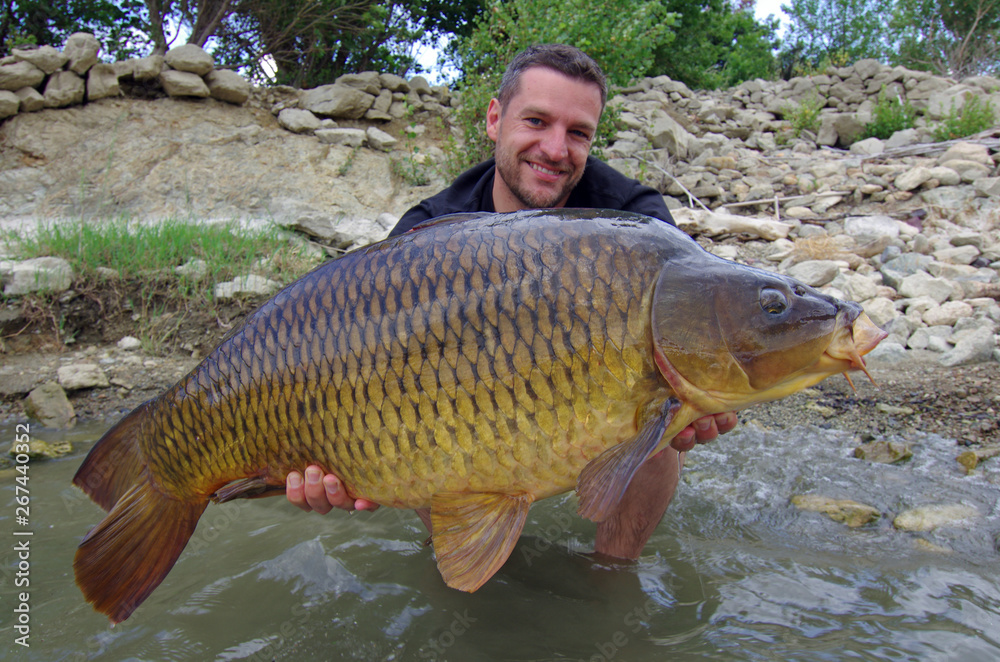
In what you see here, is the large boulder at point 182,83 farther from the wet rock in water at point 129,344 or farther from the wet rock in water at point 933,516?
the wet rock in water at point 933,516

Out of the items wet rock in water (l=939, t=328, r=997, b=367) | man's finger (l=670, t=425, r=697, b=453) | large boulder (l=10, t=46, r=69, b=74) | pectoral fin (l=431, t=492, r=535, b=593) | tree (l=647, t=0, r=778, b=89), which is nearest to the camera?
pectoral fin (l=431, t=492, r=535, b=593)

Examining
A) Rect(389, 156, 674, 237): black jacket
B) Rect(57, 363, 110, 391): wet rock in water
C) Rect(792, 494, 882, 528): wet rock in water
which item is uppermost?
Rect(389, 156, 674, 237): black jacket

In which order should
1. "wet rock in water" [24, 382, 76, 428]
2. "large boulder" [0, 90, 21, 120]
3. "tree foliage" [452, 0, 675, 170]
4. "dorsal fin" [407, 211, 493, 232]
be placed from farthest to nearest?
"large boulder" [0, 90, 21, 120]
"tree foliage" [452, 0, 675, 170]
"wet rock in water" [24, 382, 76, 428]
"dorsal fin" [407, 211, 493, 232]

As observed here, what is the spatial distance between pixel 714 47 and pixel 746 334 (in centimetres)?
1770

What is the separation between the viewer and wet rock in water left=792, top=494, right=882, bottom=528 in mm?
2289

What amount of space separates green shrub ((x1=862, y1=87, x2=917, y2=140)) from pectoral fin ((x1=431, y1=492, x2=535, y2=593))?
32.6 feet

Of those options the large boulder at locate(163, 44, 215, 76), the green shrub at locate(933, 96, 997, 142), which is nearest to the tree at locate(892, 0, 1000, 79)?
the green shrub at locate(933, 96, 997, 142)

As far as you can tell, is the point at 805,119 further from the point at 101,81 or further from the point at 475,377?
the point at 475,377

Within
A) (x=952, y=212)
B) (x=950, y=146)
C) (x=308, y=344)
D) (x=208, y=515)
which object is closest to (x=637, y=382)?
(x=308, y=344)

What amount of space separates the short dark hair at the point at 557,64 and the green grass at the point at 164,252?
241cm

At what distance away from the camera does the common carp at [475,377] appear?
1316 mm

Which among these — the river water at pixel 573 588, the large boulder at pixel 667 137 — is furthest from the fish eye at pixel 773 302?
the large boulder at pixel 667 137

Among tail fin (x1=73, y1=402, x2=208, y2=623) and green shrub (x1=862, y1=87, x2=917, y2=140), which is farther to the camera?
green shrub (x1=862, y1=87, x2=917, y2=140)

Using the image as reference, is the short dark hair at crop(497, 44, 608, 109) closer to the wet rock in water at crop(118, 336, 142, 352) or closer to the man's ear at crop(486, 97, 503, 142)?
the man's ear at crop(486, 97, 503, 142)
